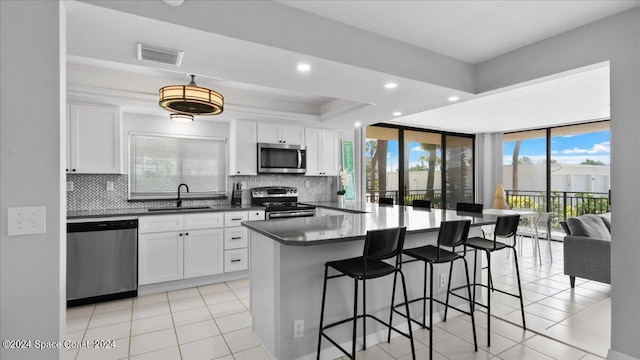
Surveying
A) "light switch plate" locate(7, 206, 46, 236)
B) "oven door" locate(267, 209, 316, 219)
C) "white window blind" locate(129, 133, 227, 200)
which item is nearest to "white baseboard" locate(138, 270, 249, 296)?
"oven door" locate(267, 209, 316, 219)

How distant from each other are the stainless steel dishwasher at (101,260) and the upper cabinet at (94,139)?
28.6 inches

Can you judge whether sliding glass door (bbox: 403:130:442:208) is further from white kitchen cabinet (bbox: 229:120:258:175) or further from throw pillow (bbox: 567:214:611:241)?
white kitchen cabinet (bbox: 229:120:258:175)

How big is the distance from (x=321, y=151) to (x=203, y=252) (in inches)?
99.3

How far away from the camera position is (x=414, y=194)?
693 cm

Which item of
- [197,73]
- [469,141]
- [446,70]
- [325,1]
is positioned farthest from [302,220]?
[469,141]

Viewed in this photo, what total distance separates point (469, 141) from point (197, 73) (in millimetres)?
7381

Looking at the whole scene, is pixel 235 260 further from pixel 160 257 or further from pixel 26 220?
pixel 26 220

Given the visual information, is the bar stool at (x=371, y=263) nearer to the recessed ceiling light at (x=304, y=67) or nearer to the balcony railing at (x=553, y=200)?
the recessed ceiling light at (x=304, y=67)

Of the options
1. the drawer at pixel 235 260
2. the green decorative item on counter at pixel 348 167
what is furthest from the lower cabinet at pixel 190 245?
the green decorative item on counter at pixel 348 167

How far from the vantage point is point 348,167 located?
582 centimetres

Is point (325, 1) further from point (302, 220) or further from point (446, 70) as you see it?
point (302, 220)

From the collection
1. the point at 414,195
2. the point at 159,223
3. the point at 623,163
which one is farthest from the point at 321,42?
the point at 414,195

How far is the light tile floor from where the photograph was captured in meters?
2.48

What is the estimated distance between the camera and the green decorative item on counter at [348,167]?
18.9ft
